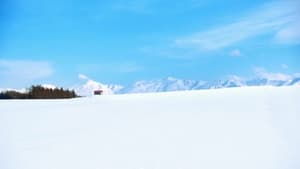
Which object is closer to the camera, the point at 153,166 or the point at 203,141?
the point at 153,166

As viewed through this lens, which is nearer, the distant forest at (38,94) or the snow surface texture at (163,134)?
the snow surface texture at (163,134)

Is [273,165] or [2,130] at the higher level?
[2,130]

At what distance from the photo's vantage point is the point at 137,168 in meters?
4.21

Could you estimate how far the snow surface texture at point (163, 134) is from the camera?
4.36m

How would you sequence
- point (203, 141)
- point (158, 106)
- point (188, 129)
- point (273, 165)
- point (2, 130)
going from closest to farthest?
point (273, 165) → point (203, 141) → point (188, 129) → point (2, 130) → point (158, 106)

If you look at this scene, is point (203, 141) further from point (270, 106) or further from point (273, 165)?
point (270, 106)

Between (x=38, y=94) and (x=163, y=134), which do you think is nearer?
(x=163, y=134)

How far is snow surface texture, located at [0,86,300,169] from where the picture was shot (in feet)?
14.3

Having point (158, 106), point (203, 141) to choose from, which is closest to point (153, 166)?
point (203, 141)

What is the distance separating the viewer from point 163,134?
16.7ft

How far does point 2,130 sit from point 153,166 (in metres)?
2.66

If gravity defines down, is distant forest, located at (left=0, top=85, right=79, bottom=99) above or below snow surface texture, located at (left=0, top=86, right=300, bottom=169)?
above

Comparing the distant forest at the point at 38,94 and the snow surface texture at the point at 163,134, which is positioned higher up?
the distant forest at the point at 38,94

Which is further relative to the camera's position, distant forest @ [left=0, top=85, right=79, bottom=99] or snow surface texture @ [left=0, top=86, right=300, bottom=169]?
distant forest @ [left=0, top=85, right=79, bottom=99]
